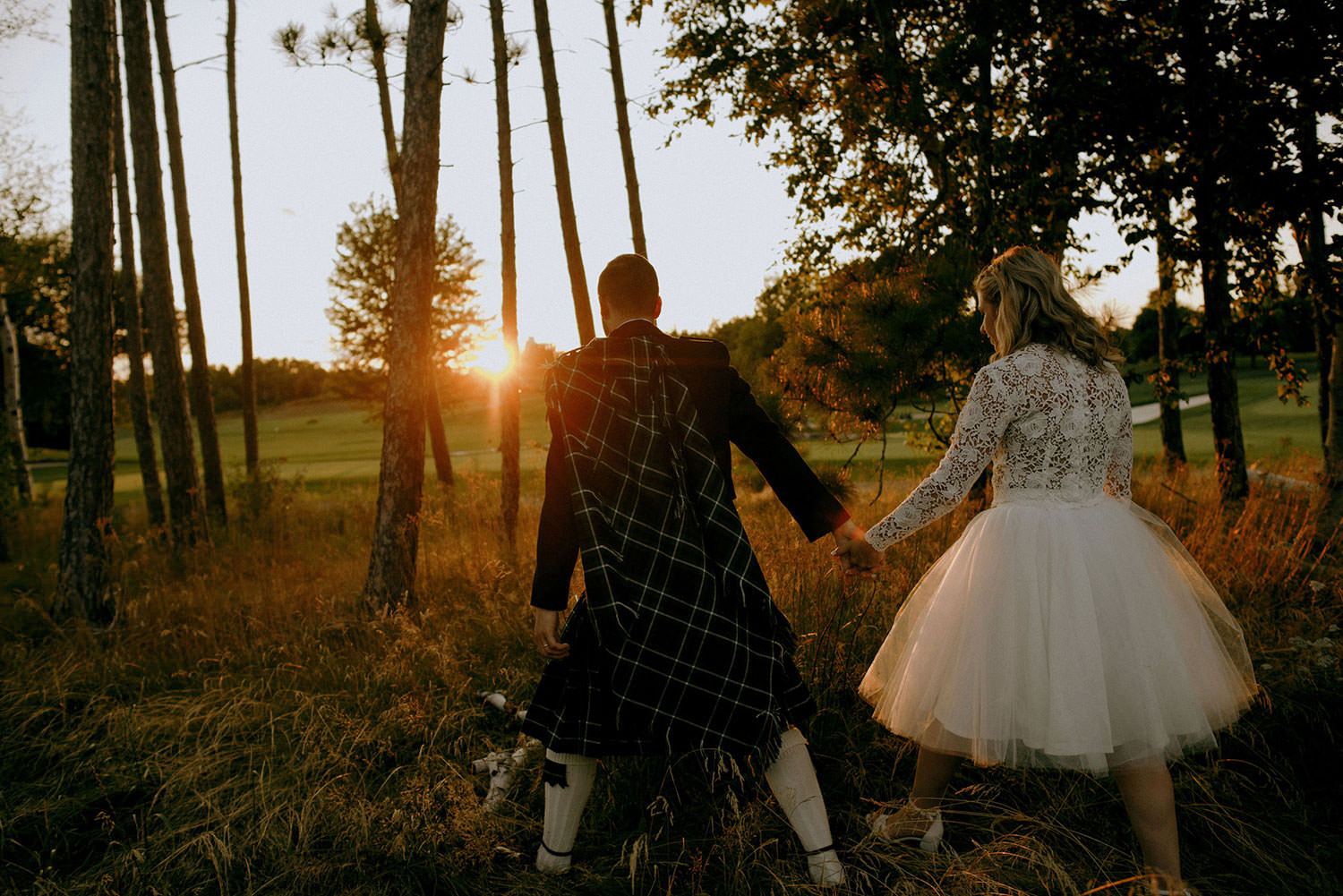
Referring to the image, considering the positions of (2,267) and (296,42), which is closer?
Result: (296,42)

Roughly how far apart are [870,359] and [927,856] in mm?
3458

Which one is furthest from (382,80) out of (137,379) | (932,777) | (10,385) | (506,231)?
(10,385)

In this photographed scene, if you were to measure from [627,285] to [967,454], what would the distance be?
3.98 ft

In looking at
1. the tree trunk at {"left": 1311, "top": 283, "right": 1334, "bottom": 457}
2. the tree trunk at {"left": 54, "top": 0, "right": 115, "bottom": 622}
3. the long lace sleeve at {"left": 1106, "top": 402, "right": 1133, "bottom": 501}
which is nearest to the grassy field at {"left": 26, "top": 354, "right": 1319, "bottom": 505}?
the tree trunk at {"left": 1311, "top": 283, "right": 1334, "bottom": 457}

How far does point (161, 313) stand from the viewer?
8.21 metres

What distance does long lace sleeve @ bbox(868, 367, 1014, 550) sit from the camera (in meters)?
2.27

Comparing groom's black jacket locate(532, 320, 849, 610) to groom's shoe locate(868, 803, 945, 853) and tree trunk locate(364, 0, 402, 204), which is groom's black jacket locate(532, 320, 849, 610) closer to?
groom's shoe locate(868, 803, 945, 853)

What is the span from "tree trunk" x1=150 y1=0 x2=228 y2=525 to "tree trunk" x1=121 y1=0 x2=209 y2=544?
158 centimetres

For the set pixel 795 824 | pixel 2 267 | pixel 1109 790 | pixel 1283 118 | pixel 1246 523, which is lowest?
pixel 1109 790

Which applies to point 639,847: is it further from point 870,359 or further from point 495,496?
point 495,496

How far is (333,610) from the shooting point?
536 cm

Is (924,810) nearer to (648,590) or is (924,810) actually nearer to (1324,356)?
(648,590)

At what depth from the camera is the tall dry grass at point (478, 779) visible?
2404 millimetres

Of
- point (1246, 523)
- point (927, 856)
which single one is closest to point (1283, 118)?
point (1246, 523)
